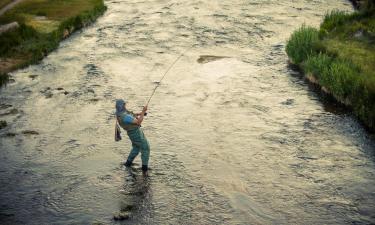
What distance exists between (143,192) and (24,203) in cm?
309

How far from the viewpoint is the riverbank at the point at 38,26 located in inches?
992

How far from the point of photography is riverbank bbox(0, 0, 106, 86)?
82.6 feet

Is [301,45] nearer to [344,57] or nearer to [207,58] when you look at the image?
[344,57]

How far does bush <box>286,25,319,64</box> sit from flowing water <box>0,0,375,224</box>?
0.77 metres

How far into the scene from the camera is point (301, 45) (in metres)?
22.2

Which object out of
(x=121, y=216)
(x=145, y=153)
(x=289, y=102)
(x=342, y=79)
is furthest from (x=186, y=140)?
(x=342, y=79)

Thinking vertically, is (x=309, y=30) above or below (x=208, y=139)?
above

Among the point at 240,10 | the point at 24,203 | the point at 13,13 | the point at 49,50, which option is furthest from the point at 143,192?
the point at 13,13

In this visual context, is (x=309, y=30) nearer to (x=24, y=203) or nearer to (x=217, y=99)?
(x=217, y=99)

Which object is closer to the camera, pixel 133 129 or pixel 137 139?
pixel 133 129

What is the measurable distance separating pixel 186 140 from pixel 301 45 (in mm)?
9158

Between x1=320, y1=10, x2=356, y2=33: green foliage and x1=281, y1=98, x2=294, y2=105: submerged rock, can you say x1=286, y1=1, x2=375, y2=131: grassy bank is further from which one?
x1=281, y1=98, x2=294, y2=105: submerged rock

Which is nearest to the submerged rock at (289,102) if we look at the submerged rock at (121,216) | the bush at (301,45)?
the bush at (301,45)

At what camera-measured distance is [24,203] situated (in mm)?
12508
